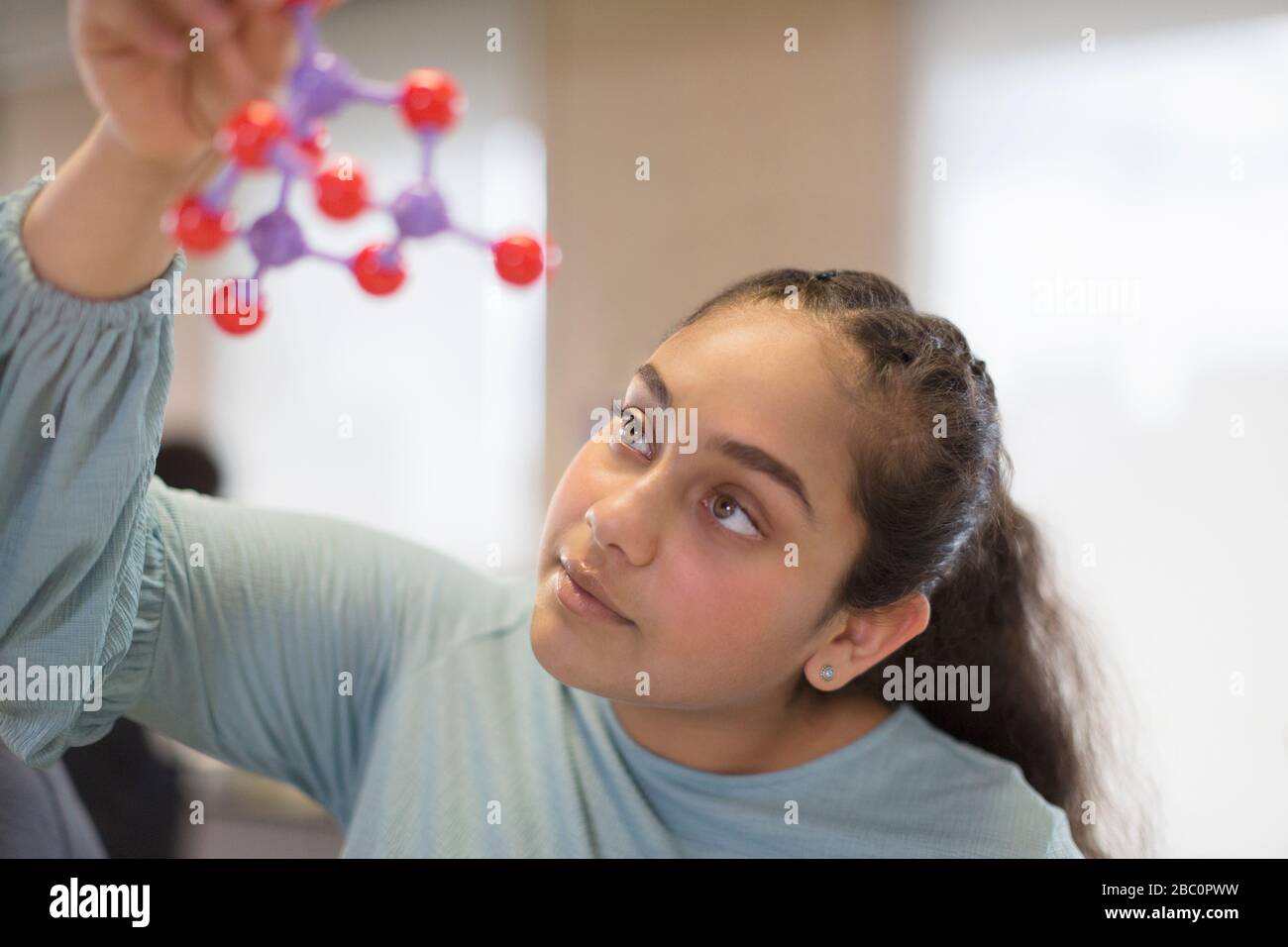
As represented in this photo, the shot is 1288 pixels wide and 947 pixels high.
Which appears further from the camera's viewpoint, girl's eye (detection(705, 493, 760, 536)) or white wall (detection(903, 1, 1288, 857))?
white wall (detection(903, 1, 1288, 857))

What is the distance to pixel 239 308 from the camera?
447 mm

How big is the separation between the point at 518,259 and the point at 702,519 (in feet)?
0.57

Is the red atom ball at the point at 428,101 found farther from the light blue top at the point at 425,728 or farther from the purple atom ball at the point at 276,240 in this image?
the light blue top at the point at 425,728

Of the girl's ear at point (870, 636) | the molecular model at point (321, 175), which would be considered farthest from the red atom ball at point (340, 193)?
the girl's ear at point (870, 636)

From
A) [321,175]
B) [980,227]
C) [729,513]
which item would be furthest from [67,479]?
[980,227]

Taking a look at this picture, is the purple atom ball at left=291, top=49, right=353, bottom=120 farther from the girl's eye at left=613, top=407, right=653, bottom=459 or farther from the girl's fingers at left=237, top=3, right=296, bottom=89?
the girl's eye at left=613, top=407, right=653, bottom=459

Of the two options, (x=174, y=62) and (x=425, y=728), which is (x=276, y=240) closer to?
(x=174, y=62)

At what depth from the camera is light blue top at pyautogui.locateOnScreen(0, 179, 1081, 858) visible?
0.54m

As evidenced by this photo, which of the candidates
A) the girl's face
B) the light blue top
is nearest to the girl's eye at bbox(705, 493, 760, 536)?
the girl's face

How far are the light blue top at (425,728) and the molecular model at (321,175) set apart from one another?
15cm

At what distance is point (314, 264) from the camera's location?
3.68ft

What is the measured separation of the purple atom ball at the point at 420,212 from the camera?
376mm
